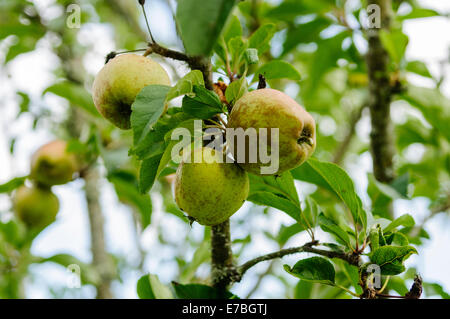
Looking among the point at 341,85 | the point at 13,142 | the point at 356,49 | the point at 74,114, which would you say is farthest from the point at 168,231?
the point at 356,49

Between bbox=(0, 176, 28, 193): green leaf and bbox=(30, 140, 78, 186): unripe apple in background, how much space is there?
67 millimetres

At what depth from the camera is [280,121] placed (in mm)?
751

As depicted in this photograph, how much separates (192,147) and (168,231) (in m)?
2.02

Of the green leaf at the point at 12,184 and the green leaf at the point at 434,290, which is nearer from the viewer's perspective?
the green leaf at the point at 434,290

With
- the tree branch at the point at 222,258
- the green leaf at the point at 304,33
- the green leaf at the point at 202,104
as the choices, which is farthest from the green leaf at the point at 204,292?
the green leaf at the point at 304,33

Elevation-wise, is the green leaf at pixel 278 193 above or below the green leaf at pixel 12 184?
above

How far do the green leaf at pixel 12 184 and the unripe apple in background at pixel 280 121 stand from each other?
1235 millimetres

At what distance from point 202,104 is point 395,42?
971 millimetres

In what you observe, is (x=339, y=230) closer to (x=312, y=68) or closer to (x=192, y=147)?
(x=192, y=147)

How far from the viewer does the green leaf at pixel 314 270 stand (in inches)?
34.4

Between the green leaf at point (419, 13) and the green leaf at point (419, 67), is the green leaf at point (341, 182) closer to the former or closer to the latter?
the green leaf at point (419, 67)

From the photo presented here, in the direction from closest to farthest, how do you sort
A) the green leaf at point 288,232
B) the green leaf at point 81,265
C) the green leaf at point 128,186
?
the green leaf at point 288,232, the green leaf at point 128,186, the green leaf at point 81,265

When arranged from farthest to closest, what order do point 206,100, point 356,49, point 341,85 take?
point 341,85 < point 356,49 < point 206,100
